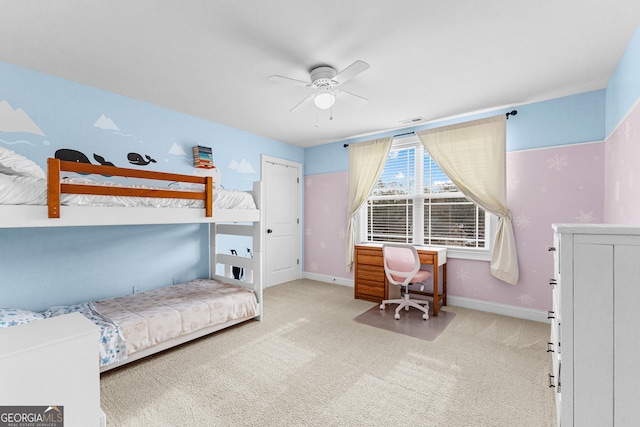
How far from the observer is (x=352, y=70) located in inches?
82.8

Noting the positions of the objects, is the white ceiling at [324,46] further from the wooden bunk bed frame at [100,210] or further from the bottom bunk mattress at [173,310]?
the bottom bunk mattress at [173,310]

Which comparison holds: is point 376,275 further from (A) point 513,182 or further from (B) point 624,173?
(B) point 624,173

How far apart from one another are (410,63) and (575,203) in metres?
2.33

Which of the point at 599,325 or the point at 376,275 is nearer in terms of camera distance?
the point at 599,325

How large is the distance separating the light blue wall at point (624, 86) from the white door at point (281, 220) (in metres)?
4.02

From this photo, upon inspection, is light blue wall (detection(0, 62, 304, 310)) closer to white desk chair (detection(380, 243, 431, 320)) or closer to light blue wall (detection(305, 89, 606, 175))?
white desk chair (detection(380, 243, 431, 320))

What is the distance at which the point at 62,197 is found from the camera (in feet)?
6.28

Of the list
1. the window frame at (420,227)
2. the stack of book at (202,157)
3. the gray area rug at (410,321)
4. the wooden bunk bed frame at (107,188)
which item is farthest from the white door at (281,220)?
the wooden bunk bed frame at (107,188)

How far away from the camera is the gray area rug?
2928 mm

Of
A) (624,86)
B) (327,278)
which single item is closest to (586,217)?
(624,86)

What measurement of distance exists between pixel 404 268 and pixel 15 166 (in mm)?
3459

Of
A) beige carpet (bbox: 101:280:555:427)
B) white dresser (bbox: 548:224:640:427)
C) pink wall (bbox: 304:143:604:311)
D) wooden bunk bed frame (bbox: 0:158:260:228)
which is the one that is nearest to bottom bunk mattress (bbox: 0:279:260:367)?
beige carpet (bbox: 101:280:555:427)

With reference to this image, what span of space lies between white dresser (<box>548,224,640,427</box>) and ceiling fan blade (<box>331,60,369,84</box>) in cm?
154

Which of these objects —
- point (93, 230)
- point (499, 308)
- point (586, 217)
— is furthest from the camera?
point (499, 308)
